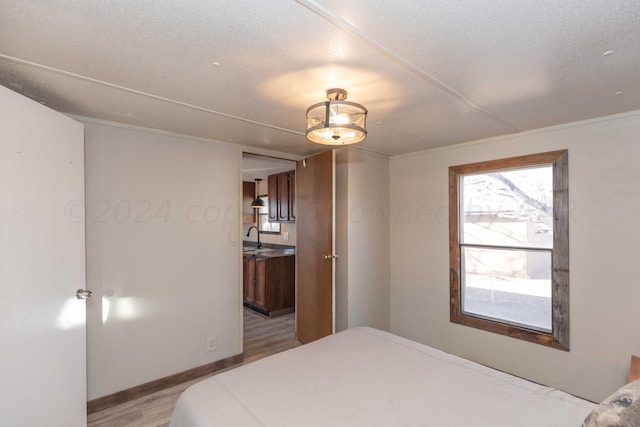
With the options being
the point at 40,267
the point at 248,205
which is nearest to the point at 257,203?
the point at 248,205

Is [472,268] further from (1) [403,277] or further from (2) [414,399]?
(2) [414,399]

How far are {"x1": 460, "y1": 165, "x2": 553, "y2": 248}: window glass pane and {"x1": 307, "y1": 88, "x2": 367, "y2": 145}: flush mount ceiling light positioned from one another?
1.90 metres

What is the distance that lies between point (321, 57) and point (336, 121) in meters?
0.35

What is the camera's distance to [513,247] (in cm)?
292

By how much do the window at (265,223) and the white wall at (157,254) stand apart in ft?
8.21

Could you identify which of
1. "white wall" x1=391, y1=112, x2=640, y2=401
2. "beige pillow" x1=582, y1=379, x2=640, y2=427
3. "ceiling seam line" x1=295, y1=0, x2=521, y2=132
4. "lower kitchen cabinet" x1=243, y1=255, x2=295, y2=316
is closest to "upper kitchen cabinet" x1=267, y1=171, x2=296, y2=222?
"lower kitchen cabinet" x1=243, y1=255, x2=295, y2=316

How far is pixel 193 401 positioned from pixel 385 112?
211 centimetres

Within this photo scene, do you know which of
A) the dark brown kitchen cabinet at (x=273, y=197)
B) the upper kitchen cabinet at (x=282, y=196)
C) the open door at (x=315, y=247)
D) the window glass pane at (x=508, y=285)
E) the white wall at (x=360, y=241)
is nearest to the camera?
the window glass pane at (x=508, y=285)

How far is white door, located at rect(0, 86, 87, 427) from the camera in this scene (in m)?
1.56

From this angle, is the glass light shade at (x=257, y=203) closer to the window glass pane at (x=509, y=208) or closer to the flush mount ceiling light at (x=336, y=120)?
the window glass pane at (x=509, y=208)

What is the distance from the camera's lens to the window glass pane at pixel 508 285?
2.75 metres

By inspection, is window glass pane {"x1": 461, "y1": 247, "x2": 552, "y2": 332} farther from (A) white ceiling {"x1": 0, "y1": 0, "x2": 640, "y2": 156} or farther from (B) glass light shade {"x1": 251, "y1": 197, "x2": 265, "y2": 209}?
(B) glass light shade {"x1": 251, "y1": 197, "x2": 265, "y2": 209}

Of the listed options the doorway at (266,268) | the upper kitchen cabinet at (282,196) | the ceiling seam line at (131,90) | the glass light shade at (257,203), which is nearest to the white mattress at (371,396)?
the ceiling seam line at (131,90)

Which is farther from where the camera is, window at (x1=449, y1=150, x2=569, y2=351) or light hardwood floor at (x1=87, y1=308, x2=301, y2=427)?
window at (x1=449, y1=150, x2=569, y2=351)
